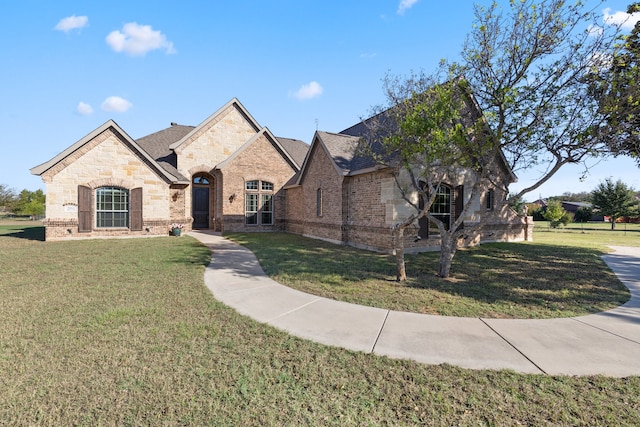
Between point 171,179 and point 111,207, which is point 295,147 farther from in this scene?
point 111,207

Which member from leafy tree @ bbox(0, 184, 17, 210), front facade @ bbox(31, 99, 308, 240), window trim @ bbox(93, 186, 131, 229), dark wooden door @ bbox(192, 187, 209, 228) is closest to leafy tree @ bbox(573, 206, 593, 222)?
front facade @ bbox(31, 99, 308, 240)

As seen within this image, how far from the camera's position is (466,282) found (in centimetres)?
772

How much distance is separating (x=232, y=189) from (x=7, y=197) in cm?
4293

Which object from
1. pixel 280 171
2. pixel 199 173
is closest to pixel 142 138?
pixel 199 173

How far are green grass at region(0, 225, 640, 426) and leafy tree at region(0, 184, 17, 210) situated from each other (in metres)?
51.8

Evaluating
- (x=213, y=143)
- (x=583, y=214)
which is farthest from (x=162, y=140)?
(x=583, y=214)

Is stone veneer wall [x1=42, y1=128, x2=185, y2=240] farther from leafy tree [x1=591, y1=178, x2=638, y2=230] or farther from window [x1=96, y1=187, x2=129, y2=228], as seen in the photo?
leafy tree [x1=591, y1=178, x2=638, y2=230]

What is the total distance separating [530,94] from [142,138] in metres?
23.8

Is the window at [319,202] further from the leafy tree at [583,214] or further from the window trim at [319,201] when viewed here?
the leafy tree at [583,214]

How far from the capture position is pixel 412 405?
2.89 m

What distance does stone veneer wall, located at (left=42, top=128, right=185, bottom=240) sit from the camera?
14703 mm

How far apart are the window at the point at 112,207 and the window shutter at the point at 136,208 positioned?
0.98 feet

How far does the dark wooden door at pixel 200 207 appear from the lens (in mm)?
21672

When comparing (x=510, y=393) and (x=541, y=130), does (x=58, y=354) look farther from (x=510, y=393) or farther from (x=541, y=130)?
(x=541, y=130)
